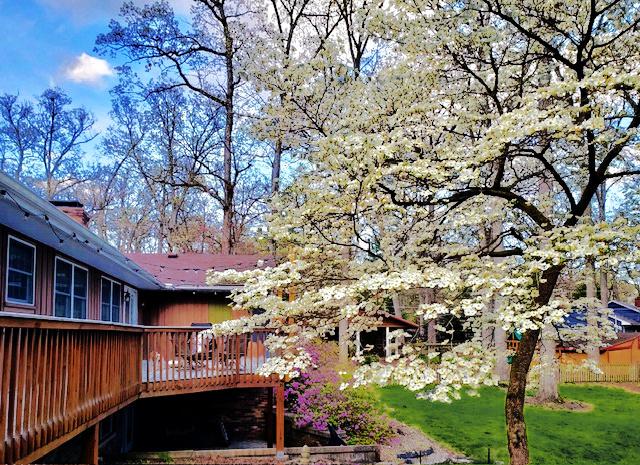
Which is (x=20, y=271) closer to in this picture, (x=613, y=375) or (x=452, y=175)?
(x=452, y=175)

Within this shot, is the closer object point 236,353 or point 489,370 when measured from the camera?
point 489,370

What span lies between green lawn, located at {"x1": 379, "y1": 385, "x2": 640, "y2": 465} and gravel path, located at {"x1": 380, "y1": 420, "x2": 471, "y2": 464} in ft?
1.04

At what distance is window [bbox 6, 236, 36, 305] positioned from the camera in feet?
22.0

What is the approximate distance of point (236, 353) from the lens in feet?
33.7

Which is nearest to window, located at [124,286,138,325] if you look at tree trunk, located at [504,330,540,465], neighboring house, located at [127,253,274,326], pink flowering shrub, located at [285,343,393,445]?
neighboring house, located at [127,253,274,326]

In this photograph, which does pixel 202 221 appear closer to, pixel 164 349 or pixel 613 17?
pixel 164 349

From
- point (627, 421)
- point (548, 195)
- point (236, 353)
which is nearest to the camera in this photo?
point (548, 195)

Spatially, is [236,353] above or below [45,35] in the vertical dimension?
below

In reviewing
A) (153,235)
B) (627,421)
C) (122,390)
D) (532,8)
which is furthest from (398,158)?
(153,235)

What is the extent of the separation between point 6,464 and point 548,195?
8277 millimetres

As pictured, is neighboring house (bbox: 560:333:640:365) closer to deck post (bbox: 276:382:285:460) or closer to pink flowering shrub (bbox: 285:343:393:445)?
pink flowering shrub (bbox: 285:343:393:445)

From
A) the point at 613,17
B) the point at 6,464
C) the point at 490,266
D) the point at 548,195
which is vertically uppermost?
the point at 613,17

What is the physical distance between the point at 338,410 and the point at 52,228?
26.0 ft

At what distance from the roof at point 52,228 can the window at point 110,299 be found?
2.41 ft
